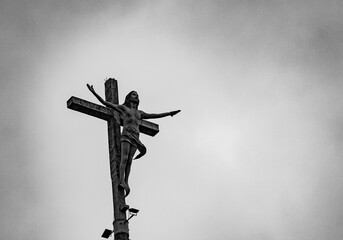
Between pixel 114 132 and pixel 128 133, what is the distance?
53 centimetres

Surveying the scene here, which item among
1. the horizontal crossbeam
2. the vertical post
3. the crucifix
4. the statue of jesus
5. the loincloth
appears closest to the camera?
the vertical post

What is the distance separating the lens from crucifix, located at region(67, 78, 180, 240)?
19.8 metres

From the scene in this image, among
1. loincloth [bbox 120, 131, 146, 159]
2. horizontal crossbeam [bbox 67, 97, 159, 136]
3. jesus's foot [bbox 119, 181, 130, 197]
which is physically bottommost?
jesus's foot [bbox 119, 181, 130, 197]

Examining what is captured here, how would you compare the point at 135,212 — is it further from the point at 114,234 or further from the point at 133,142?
the point at 133,142

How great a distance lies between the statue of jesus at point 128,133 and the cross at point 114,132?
16cm

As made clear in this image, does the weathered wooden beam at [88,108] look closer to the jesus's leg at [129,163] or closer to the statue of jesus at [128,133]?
the statue of jesus at [128,133]

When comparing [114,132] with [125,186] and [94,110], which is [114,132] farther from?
[125,186]

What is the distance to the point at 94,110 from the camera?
2073 cm

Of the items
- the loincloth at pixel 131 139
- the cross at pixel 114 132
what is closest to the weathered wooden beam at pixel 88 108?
the cross at pixel 114 132

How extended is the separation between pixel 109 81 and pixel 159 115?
160cm

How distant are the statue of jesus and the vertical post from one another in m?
0.17

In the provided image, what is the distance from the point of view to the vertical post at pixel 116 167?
19234 millimetres

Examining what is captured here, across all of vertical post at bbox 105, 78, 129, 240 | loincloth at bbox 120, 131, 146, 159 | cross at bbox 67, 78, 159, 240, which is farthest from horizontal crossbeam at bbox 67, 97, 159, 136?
loincloth at bbox 120, 131, 146, 159

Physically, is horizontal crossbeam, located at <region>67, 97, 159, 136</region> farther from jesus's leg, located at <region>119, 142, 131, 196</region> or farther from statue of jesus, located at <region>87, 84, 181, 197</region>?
jesus's leg, located at <region>119, 142, 131, 196</region>
